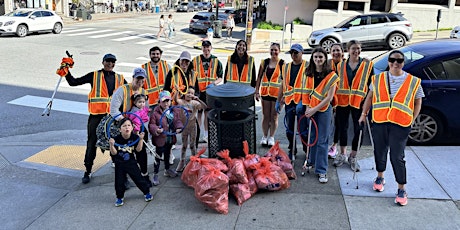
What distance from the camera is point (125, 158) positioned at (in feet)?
16.9

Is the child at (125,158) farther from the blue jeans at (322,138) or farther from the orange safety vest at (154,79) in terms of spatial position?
the blue jeans at (322,138)

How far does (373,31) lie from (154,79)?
15835mm

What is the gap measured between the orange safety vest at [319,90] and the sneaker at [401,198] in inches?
52.2

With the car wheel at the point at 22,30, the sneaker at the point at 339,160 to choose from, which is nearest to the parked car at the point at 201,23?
the car wheel at the point at 22,30

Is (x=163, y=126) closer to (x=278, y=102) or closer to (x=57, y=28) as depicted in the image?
(x=278, y=102)

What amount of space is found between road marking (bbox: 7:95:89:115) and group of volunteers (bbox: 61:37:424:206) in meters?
4.17

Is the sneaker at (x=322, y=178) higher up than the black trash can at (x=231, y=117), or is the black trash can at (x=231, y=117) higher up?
the black trash can at (x=231, y=117)

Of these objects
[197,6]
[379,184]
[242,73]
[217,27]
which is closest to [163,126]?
[242,73]

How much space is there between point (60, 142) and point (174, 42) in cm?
1854

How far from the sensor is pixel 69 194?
18.8ft

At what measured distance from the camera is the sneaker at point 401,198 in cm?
507

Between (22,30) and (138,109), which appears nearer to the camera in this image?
(138,109)

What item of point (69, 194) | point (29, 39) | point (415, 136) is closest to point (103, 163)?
point (69, 194)

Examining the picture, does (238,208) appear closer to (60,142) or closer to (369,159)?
(369,159)
